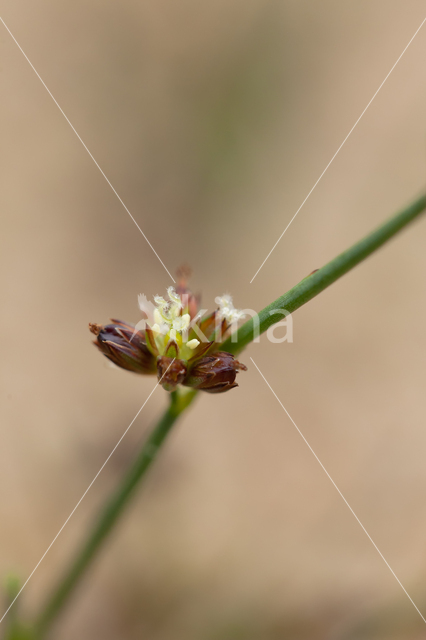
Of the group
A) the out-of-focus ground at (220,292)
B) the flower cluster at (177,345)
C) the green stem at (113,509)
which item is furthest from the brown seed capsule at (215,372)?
the out-of-focus ground at (220,292)

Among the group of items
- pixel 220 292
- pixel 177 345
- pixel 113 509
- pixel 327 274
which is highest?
pixel 220 292

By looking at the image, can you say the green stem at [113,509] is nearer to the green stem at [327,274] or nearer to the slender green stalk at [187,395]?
the slender green stalk at [187,395]

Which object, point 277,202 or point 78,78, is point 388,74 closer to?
point 277,202

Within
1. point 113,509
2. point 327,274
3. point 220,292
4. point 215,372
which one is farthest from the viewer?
point 220,292

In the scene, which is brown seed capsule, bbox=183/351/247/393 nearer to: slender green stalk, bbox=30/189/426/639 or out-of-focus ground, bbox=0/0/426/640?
slender green stalk, bbox=30/189/426/639

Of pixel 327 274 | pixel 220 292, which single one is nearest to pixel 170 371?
pixel 327 274

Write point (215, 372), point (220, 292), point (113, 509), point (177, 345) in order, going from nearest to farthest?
1. point (215, 372)
2. point (177, 345)
3. point (113, 509)
4. point (220, 292)

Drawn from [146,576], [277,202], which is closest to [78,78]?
[277,202]

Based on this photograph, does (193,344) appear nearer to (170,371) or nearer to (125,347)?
(170,371)
